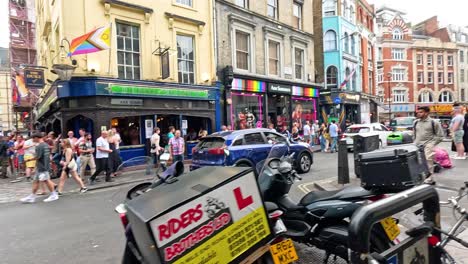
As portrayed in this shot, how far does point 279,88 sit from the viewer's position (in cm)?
2130

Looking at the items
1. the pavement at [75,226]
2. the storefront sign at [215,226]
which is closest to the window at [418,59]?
the pavement at [75,226]

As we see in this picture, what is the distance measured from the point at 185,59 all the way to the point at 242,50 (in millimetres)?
4309

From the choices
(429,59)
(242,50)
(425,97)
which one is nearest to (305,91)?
(242,50)

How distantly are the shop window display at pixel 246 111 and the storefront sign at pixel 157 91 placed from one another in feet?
8.37

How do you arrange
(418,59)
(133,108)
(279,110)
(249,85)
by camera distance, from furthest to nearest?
(418,59), (279,110), (249,85), (133,108)

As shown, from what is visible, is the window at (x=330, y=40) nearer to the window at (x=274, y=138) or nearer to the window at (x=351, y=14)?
the window at (x=351, y=14)

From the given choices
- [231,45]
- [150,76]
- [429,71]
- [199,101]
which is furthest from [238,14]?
[429,71]

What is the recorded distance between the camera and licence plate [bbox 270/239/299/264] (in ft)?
9.27

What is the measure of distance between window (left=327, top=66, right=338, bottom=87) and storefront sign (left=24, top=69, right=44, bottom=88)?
23516mm

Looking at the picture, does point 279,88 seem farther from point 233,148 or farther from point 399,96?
point 399,96

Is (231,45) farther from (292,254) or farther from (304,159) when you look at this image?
(292,254)

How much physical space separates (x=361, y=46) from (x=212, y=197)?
36.8 meters

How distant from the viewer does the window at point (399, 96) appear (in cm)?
5288

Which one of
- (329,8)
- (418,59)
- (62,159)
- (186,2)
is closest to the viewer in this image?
(62,159)
